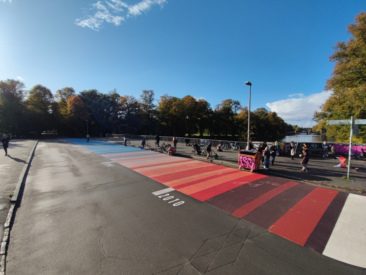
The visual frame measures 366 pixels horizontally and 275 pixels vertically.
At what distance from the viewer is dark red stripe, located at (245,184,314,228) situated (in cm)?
551

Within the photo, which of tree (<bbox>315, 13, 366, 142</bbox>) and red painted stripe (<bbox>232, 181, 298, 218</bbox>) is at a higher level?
tree (<bbox>315, 13, 366, 142</bbox>)

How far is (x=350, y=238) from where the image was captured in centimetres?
461

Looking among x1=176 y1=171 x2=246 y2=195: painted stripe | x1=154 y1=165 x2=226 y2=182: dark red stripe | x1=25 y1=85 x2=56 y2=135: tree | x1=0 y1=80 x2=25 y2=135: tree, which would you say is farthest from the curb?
x1=25 y1=85 x2=56 y2=135: tree

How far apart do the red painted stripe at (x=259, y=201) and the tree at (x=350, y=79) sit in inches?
756

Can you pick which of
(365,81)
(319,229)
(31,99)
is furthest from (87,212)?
(31,99)

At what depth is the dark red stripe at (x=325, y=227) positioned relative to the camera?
4340 millimetres

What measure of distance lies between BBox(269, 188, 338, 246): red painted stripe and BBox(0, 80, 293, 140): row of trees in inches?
2272

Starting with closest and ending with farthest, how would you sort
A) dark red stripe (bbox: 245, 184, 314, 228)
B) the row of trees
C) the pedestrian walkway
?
1. the pedestrian walkway
2. dark red stripe (bbox: 245, 184, 314, 228)
3. the row of trees

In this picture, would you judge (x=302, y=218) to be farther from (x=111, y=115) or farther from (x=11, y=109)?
(x=111, y=115)

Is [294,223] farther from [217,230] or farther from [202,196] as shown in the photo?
[202,196]

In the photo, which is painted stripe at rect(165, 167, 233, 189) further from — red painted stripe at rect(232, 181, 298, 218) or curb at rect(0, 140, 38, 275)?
curb at rect(0, 140, 38, 275)

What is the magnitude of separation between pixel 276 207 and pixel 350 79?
26.1m

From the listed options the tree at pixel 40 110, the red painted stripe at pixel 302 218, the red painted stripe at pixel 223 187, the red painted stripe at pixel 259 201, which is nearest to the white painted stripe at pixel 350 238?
the red painted stripe at pixel 302 218

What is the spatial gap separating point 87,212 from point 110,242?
7.10 ft
